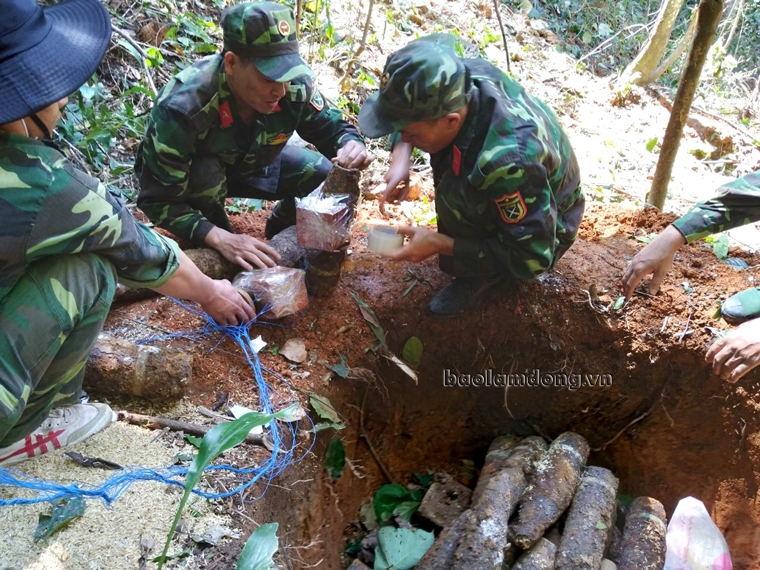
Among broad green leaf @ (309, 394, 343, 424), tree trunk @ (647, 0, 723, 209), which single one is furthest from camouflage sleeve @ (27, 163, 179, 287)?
tree trunk @ (647, 0, 723, 209)

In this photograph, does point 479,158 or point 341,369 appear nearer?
point 479,158

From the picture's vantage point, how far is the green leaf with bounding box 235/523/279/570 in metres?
1.48

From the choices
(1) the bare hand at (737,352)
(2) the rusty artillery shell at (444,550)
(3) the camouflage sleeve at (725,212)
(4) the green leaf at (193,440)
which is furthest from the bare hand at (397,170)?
(1) the bare hand at (737,352)

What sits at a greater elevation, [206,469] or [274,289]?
[274,289]

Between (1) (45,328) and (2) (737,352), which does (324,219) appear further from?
(2) (737,352)

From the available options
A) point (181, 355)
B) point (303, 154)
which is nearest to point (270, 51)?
point (303, 154)

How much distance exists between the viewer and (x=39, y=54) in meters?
1.37

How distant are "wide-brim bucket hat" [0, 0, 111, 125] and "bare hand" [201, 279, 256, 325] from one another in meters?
1.00

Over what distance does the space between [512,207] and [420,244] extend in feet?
1.47

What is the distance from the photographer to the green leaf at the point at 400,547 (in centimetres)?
258

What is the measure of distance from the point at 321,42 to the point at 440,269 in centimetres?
285

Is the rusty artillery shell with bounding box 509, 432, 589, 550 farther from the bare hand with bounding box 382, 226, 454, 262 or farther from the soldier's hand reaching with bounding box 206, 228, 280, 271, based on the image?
the soldier's hand reaching with bounding box 206, 228, 280, 271

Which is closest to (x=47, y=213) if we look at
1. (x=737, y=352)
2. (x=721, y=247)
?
(x=737, y=352)

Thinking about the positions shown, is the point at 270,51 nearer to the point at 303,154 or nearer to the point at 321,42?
the point at 303,154
